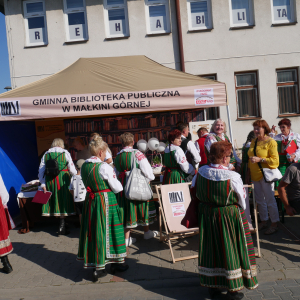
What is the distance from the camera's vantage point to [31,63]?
35.8ft

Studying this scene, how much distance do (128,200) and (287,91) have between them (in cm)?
776

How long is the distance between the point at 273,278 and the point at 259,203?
164 centimetres

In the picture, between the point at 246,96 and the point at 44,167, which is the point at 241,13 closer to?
the point at 246,96

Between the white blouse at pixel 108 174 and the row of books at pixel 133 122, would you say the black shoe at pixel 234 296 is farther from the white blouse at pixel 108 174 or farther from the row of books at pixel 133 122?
the row of books at pixel 133 122

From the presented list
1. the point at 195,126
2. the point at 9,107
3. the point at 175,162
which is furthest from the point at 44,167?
the point at 195,126

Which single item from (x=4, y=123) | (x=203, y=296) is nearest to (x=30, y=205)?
(x=4, y=123)

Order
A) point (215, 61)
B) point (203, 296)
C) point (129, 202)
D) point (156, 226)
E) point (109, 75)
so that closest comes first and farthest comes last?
point (203, 296)
point (129, 202)
point (156, 226)
point (109, 75)
point (215, 61)

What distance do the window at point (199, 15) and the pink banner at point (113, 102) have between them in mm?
5255

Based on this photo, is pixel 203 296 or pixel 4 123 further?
pixel 4 123

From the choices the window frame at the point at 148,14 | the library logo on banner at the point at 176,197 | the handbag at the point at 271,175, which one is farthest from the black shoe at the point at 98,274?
the window frame at the point at 148,14

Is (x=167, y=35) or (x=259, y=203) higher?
(x=167, y=35)

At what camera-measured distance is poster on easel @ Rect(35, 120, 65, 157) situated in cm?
904

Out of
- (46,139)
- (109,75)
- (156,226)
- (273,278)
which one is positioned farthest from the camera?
(46,139)

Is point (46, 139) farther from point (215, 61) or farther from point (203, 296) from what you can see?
point (203, 296)
